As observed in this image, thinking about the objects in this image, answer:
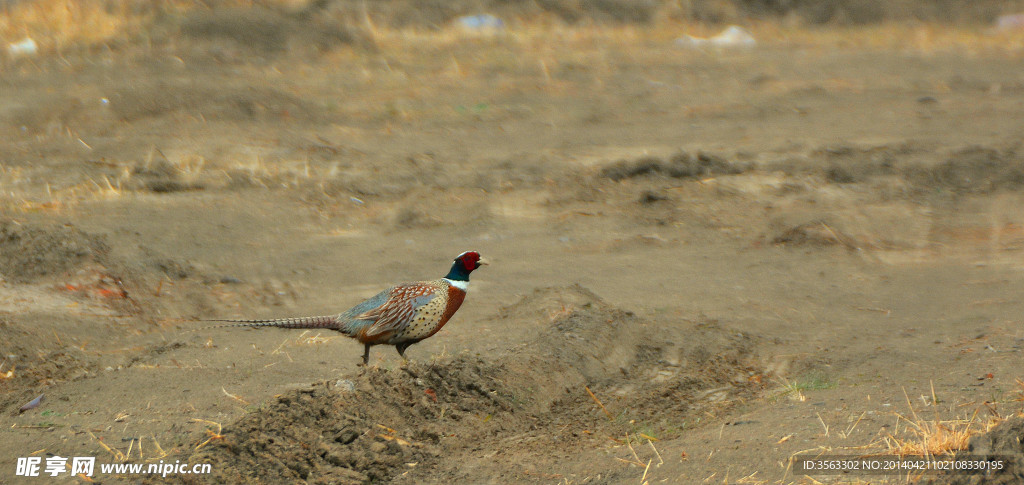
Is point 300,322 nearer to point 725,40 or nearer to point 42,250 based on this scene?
point 42,250

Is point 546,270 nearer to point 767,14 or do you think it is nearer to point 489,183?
point 489,183

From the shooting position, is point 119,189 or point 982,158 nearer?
point 119,189

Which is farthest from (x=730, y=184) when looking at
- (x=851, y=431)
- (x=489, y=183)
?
(x=851, y=431)

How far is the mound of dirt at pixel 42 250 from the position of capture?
5855mm

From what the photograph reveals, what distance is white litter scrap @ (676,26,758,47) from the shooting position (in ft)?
49.3

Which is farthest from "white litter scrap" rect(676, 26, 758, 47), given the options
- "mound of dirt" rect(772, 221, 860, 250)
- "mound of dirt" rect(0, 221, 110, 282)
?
"mound of dirt" rect(0, 221, 110, 282)

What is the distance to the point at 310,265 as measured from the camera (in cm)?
684

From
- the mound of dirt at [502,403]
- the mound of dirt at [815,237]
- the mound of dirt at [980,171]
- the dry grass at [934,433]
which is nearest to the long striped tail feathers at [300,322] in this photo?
the mound of dirt at [502,403]

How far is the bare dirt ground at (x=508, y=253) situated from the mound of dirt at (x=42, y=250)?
0.02m

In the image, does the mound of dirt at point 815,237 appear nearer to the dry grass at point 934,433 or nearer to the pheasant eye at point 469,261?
the pheasant eye at point 469,261

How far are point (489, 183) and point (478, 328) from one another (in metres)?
3.26

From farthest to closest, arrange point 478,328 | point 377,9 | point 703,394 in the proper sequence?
point 377,9, point 478,328, point 703,394

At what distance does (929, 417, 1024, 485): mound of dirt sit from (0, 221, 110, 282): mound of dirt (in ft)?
16.8

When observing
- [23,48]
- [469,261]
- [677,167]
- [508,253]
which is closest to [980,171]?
[677,167]
